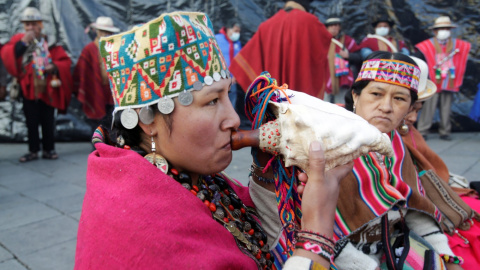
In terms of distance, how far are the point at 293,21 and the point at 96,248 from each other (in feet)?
→ 13.0

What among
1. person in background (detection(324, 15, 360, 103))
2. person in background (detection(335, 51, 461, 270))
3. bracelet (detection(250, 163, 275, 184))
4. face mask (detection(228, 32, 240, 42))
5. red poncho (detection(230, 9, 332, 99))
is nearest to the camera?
bracelet (detection(250, 163, 275, 184))

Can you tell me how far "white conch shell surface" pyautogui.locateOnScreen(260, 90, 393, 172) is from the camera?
1309 millimetres

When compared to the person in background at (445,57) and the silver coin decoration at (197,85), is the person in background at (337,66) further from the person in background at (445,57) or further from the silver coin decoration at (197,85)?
the silver coin decoration at (197,85)

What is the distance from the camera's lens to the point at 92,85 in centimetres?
712

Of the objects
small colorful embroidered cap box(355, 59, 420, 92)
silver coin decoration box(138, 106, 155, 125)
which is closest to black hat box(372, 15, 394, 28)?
small colorful embroidered cap box(355, 59, 420, 92)

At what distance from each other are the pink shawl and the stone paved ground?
2.26 metres

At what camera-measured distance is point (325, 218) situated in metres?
1.31

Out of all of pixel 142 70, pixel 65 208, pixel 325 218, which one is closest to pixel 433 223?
pixel 325 218

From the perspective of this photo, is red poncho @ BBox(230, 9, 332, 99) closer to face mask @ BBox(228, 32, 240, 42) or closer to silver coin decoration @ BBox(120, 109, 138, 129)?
silver coin decoration @ BBox(120, 109, 138, 129)

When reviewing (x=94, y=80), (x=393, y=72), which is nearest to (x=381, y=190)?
(x=393, y=72)

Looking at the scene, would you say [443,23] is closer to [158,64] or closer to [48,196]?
[48,196]

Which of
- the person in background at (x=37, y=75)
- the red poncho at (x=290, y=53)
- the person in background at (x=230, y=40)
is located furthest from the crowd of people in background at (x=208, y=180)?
the person in background at (x=230, y=40)

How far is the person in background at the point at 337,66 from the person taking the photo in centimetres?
765

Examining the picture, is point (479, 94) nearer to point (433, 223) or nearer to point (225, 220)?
point (433, 223)
